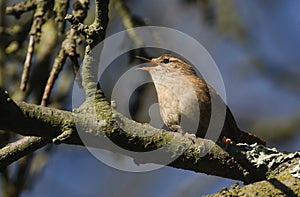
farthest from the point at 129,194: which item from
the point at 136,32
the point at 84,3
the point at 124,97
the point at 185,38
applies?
the point at 84,3

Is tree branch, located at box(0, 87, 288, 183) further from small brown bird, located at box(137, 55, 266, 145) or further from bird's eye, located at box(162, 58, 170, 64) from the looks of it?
bird's eye, located at box(162, 58, 170, 64)

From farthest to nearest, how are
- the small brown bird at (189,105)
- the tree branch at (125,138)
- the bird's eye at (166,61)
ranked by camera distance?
1. the bird's eye at (166,61)
2. the small brown bird at (189,105)
3. the tree branch at (125,138)

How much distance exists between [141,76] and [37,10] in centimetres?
126

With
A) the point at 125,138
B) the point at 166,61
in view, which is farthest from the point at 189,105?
the point at 125,138

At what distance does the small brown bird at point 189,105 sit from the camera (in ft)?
11.2

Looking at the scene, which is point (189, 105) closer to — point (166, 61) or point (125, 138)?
point (166, 61)

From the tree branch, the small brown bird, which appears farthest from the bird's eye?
the tree branch

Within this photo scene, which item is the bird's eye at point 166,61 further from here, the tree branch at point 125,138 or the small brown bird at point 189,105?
the tree branch at point 125,138

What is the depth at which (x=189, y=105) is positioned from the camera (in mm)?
3502

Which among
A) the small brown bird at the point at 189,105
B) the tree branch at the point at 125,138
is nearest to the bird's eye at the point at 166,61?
the small brown bird at the point at 189,105

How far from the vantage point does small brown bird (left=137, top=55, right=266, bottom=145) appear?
134 inches

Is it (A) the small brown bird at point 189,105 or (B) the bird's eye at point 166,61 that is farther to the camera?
(B) the bird's eye at point 166,61

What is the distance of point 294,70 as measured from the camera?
4.71 m

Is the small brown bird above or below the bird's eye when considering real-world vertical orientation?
below
